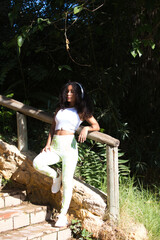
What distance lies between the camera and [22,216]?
3.18 metres

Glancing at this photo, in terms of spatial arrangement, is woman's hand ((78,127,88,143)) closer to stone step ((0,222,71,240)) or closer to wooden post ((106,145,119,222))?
wooden post ((106,145,119,222))

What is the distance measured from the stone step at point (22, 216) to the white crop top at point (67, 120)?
1.10 metres

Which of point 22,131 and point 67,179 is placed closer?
point 67,179

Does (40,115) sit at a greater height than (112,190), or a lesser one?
greater

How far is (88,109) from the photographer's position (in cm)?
324

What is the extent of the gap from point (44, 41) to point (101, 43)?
108 cm

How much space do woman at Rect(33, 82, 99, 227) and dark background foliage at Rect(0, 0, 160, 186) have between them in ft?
3.92

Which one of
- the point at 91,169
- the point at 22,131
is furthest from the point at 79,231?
the point at 22,131

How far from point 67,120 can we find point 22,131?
35.9 inches

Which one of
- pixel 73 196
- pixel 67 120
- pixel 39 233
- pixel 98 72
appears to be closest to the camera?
pixel 39 233

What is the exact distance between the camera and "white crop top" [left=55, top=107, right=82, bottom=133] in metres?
3.14

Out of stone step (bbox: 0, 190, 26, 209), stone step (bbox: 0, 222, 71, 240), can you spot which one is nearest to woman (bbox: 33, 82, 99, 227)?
stone step (bbox: 0, 222, 71, 240)

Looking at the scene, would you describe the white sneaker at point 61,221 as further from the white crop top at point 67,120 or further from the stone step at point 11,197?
the white crop top at point 67,120

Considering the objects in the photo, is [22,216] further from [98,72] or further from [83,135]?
[98,72]
